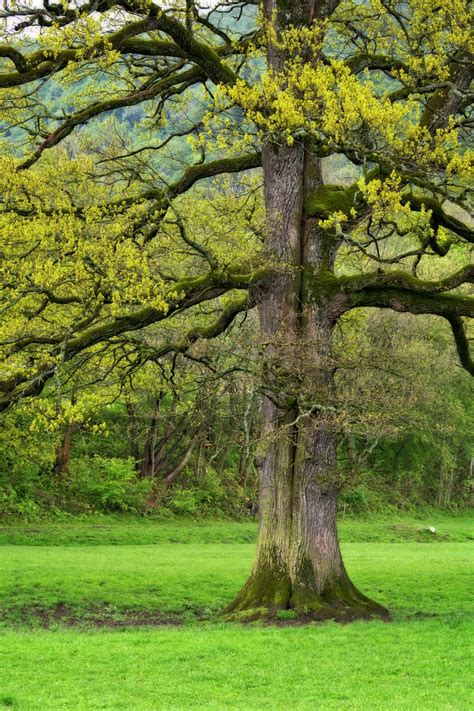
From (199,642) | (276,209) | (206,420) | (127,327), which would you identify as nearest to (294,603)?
(199,642)

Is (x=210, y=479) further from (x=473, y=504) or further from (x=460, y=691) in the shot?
(x=460, y=691)

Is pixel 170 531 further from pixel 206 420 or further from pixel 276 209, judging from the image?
pixel 276 209

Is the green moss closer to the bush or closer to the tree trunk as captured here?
the tree trunk

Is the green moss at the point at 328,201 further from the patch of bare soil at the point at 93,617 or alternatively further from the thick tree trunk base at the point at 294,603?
the patch of bare soil at the point at 93,617

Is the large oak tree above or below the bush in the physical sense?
above

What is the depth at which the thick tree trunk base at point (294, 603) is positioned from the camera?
565 inches

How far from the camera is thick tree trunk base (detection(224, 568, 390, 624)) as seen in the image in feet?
47.1

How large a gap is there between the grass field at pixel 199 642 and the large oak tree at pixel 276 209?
191cm

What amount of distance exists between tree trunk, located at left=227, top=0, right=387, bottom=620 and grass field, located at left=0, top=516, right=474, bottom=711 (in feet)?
3.21

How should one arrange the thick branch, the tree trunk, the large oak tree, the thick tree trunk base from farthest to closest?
the tree trunk, the thick tree trunk base, the thick branch, the large oak tree

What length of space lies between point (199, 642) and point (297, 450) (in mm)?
4206

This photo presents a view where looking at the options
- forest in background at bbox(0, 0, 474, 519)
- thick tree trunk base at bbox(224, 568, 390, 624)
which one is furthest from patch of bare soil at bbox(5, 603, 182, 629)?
forest in background at bbox(0, 0, 474, 519)

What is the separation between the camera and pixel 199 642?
12.4 meters

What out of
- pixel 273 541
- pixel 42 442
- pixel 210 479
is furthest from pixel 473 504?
pixel 273 541
